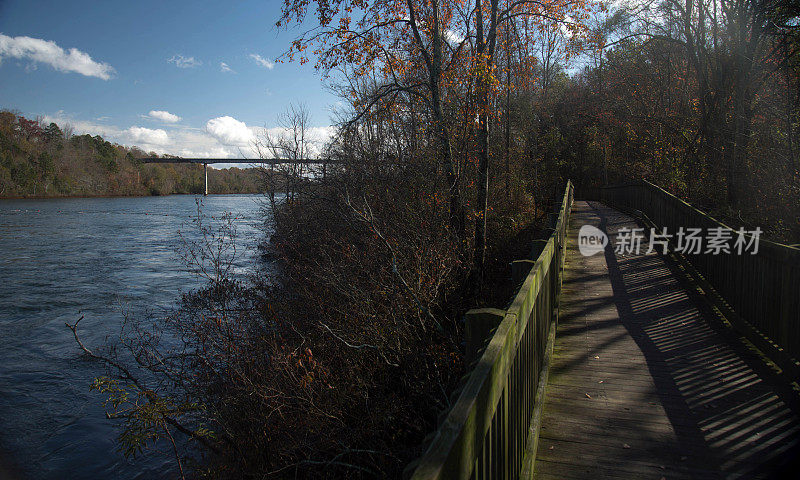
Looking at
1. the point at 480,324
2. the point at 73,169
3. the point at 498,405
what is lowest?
the point at 498,405

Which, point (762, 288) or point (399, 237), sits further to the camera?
point (399, 237)

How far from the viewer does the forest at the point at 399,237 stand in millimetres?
6625

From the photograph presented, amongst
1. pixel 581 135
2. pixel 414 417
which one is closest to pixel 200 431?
pixel 414 417

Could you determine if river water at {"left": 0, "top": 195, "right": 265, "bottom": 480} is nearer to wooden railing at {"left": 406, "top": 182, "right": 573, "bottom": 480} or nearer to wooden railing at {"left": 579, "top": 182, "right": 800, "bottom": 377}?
wooden railing at {"left": 406, "top": 182, "right": 573, "bottom": 480}

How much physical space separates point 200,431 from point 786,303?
723cm

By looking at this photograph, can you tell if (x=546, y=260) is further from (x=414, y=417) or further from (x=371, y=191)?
(x=371, y=191)

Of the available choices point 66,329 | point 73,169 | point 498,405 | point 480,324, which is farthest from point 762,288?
point 73,169

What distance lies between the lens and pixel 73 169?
2894 inches

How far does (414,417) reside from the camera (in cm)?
666

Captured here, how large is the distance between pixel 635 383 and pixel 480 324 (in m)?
2.53

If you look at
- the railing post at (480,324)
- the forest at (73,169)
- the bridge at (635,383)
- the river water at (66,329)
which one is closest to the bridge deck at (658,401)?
the bridge at (635,383)

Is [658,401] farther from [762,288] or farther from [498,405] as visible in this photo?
[498,405]

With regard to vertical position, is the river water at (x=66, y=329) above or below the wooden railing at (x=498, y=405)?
below

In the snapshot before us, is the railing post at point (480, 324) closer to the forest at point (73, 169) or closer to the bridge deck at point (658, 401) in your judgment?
the bridge deck at point (658, 401)
